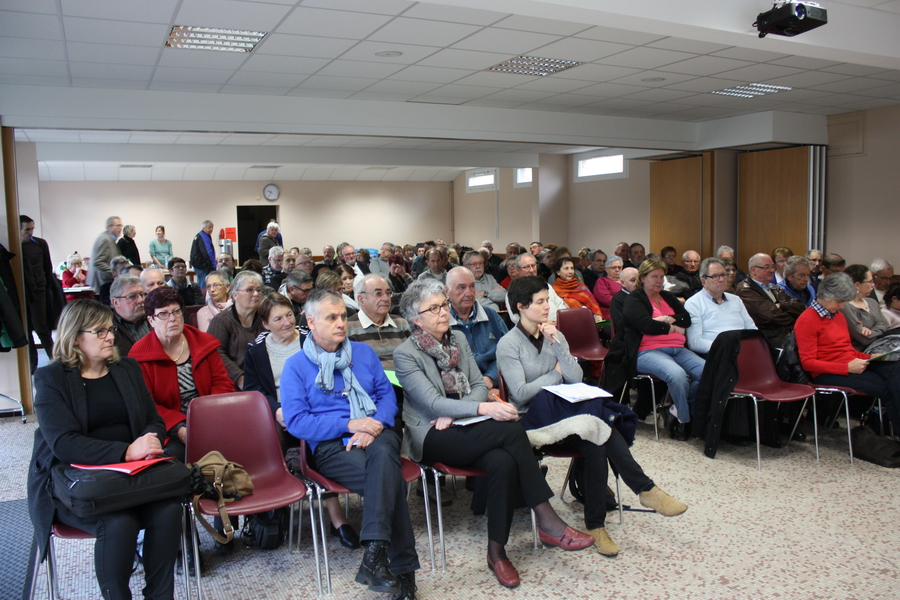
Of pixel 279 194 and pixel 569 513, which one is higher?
pixel 279 194

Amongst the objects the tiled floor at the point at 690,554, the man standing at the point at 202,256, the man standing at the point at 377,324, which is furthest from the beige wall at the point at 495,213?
the tiled floor at the point at 690,554

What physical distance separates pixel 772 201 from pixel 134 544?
372 inches

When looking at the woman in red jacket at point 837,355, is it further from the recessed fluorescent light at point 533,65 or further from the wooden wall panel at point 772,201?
the wooden wall panel at point 772,201

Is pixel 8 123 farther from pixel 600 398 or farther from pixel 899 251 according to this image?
pixel 899 251

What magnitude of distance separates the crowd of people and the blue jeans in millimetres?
14

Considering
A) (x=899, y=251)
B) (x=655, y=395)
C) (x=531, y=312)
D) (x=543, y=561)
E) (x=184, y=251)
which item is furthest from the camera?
(x=184, y=251)

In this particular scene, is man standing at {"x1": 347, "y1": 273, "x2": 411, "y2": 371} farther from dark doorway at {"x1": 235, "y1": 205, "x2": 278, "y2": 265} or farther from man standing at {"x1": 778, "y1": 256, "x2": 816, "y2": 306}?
dark doorway at {"x1": 235, "y1": 205, "x2": 278, "y2": 265}

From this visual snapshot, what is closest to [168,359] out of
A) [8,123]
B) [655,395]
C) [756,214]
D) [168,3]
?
[168,3]

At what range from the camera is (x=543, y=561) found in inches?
117

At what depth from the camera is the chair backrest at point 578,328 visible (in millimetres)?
5410

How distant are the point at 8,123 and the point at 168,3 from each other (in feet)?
8.17

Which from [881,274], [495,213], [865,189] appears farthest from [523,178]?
[881,274]

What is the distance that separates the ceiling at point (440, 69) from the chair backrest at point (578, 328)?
2178 mm

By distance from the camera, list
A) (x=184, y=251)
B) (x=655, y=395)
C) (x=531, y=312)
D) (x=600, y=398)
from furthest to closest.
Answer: (x=184, y=251)
(x=655, y=395)
(x=531, y=312)
(x=600, y=398)
